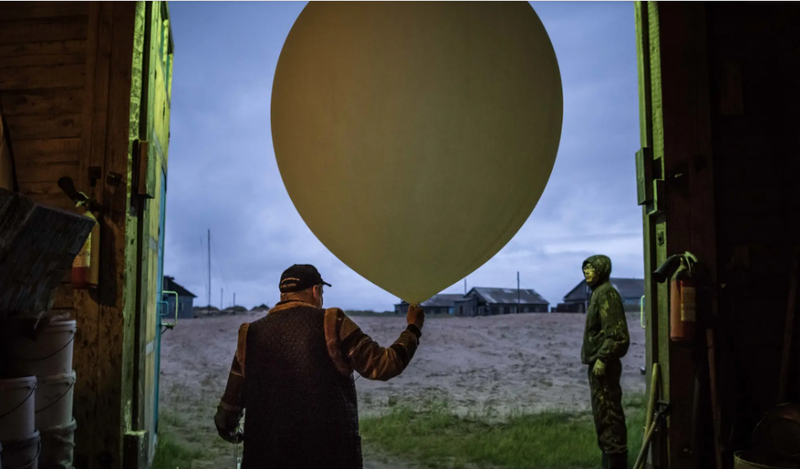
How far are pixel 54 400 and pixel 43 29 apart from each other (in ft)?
6.36

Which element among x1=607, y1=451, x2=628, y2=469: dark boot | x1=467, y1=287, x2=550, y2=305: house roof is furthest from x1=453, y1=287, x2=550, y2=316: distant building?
x1=607, y1=451, x2=628, y2=469: dark boot

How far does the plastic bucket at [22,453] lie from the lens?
7.51ft

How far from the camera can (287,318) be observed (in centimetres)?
206

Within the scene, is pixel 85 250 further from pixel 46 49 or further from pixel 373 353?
pixel 373 353

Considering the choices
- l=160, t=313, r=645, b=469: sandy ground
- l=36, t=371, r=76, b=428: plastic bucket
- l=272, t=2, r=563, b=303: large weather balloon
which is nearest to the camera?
l=272, t=2, r=563, b=303: large weather balloon

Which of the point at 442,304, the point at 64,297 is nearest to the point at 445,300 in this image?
the point at 442,304

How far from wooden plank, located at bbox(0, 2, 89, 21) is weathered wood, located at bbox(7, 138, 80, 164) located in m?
0.69

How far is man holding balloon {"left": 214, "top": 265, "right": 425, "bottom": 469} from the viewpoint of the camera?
1.98 meters

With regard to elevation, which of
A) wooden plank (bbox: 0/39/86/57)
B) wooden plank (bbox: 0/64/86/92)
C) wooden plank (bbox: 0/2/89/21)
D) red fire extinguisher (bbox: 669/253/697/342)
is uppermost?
wooden plank (bbox: 0/2/89/21)

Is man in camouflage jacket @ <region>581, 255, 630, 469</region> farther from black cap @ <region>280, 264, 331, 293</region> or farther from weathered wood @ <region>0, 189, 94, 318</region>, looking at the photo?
weathered wood @ <region>0, 189, 94, 318</region>

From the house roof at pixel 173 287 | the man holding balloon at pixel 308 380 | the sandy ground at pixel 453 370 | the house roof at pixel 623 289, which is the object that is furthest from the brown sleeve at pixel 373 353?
the house roof at pixel 623 289

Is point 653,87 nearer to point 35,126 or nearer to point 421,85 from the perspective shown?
point 421,85

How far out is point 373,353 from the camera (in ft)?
6.46

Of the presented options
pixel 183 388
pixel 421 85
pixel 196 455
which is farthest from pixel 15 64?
pixel 183 388
